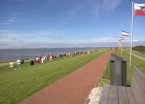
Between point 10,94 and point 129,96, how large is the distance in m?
4.32

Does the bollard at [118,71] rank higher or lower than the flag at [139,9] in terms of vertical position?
lower

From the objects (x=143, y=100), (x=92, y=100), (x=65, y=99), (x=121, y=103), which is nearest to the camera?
(x=143, y=100)

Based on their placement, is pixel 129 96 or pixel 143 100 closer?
pixel 143 100

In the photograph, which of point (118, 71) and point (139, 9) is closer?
point (118, 71)

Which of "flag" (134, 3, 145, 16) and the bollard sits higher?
"flag" (134, 3, 145, 16)

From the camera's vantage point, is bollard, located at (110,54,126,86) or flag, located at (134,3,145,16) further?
flag, located at (134,3,145,16)

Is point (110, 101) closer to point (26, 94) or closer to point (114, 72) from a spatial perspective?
point (114, 72)

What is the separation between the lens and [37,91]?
5.27 metres

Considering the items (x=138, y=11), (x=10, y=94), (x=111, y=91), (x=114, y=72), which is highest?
(x=138, y=11)

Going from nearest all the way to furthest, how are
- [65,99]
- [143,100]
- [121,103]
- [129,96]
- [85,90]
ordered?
[143,100]
[121,103]
[129,96]
[65,99]
[85,90]

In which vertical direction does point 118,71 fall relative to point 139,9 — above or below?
below

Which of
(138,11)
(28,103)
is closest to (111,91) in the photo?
(28,103)

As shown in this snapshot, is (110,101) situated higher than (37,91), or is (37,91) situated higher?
(110,101)

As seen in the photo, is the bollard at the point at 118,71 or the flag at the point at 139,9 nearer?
the bollard at the point at 118,71
